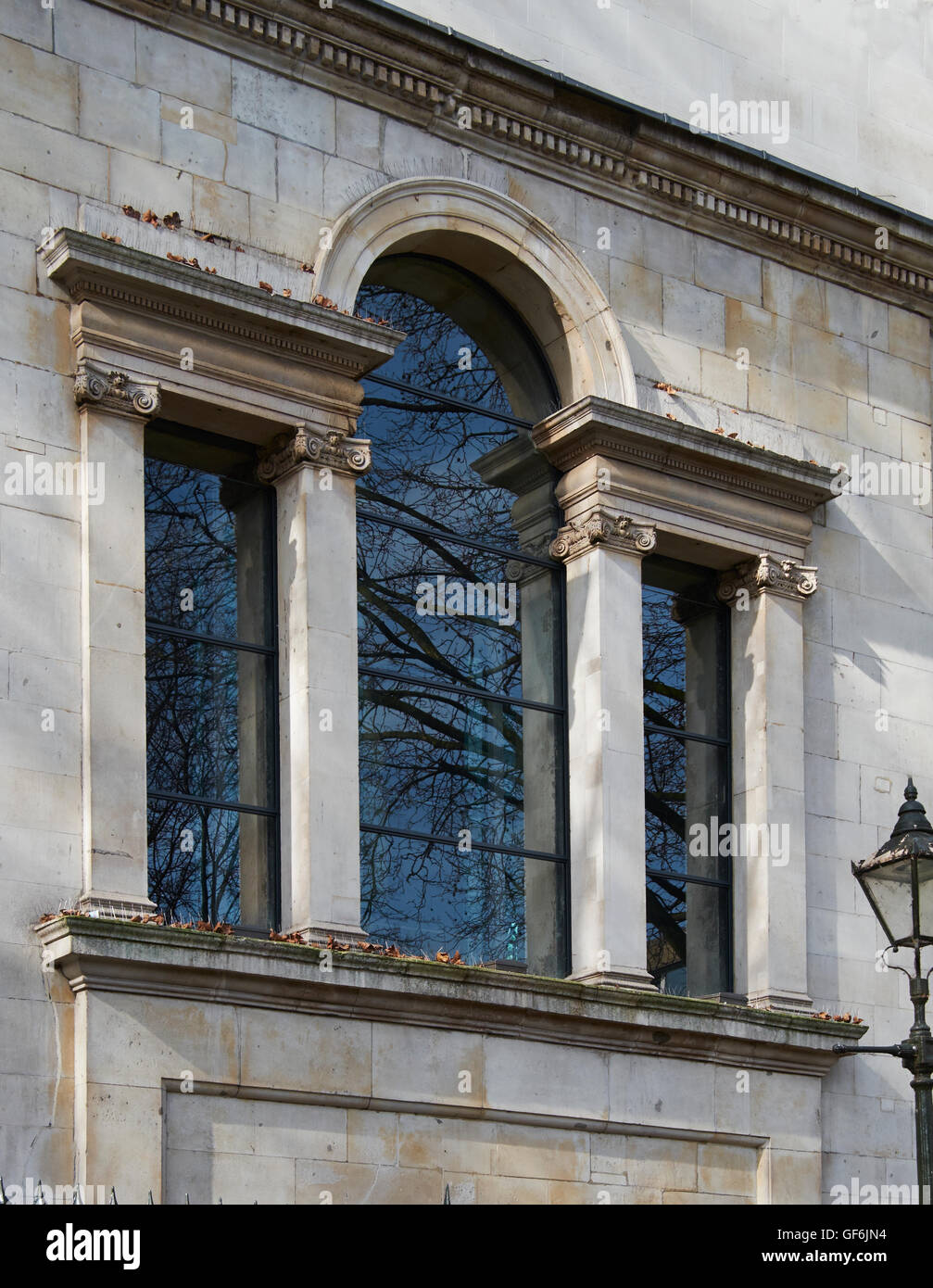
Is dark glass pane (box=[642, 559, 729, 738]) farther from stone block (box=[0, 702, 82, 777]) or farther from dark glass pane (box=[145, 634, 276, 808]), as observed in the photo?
stone block (box=[0, 702, 82, 777])

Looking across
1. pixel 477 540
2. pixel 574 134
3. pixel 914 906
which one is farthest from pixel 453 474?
pixel 914 906

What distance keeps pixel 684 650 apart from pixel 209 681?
4.97 metres

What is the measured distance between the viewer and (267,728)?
1848cm

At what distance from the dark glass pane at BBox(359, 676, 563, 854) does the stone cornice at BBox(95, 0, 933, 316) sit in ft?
15.3

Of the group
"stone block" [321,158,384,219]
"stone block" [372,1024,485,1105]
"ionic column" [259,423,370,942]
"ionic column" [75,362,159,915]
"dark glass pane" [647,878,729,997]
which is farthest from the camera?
"dark glass pane" [647,878,729,997]

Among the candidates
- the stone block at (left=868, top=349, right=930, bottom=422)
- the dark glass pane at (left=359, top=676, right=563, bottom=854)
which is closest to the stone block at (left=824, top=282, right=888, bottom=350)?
the stone block at (left=868, top=349, right=930, bottom=422)

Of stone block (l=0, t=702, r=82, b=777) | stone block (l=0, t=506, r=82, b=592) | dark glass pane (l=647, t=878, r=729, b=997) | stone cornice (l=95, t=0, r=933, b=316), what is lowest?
dark glass pane (l=647, t=878, r=729, b=997)

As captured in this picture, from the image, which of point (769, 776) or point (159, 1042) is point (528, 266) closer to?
point (769, 776)

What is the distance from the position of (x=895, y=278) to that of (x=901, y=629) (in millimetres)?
3446

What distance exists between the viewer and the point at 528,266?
67.2ft

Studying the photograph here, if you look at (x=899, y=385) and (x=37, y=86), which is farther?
(x=899, y=385)

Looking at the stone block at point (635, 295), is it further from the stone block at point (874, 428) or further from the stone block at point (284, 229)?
the stone block at point (284, 229)

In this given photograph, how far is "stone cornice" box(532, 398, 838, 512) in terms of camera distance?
794 inches

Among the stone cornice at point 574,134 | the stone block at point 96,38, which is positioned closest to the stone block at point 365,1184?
the stone block at point 96,38
